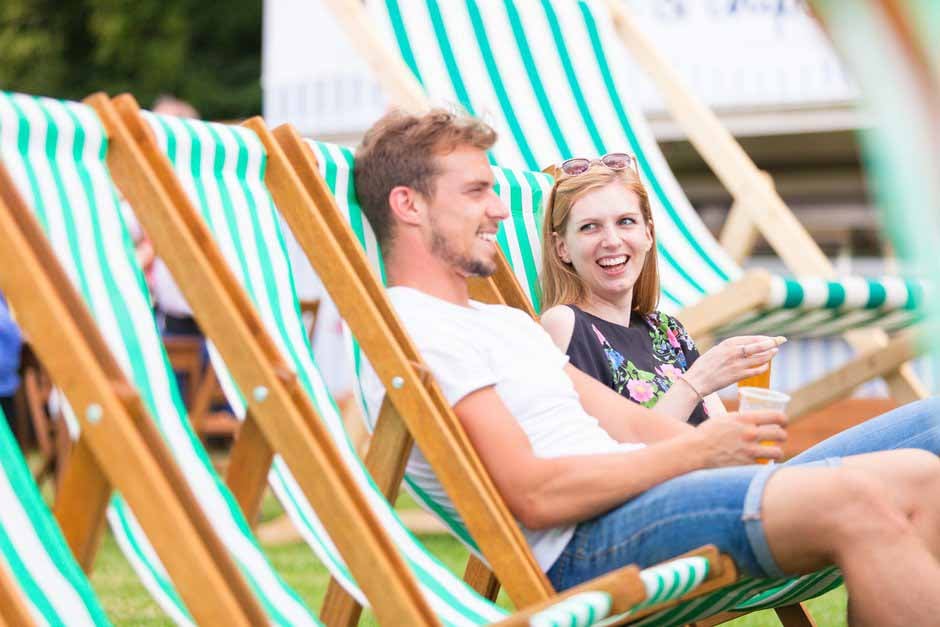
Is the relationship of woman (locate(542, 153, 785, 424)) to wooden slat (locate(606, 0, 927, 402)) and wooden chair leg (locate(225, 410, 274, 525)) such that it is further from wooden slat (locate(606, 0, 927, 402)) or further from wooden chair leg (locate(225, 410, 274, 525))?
wooden slat (locate(606, 0, 927, 402))

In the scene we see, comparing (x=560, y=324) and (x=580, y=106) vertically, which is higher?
(x=580, y=106)

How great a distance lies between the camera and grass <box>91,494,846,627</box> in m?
3.09

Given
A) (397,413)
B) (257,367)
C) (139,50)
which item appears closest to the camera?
(257,367)

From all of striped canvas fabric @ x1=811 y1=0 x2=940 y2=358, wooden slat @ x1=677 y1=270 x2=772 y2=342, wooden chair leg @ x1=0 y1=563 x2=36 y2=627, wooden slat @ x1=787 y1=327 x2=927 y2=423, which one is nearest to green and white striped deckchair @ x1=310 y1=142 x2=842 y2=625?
wooden chair leg @ x1=0 y1=563 x2=36 y2=627

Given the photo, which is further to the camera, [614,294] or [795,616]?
[614,294]

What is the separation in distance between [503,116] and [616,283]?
1.75 m

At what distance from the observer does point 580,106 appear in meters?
4.13

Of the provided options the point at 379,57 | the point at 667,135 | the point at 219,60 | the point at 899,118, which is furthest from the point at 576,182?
the point at 219,60

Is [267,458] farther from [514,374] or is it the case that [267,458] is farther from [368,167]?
[368,167]

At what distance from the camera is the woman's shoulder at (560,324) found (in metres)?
2.23

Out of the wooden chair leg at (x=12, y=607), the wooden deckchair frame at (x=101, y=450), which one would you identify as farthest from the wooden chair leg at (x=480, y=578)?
the wooden chair leg at (x=12, y=607)

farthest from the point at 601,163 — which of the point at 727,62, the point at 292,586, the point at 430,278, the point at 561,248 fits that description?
the point at 727,62

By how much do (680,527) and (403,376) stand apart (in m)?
0.43

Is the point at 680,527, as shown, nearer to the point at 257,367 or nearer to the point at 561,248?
the point at 257,367
